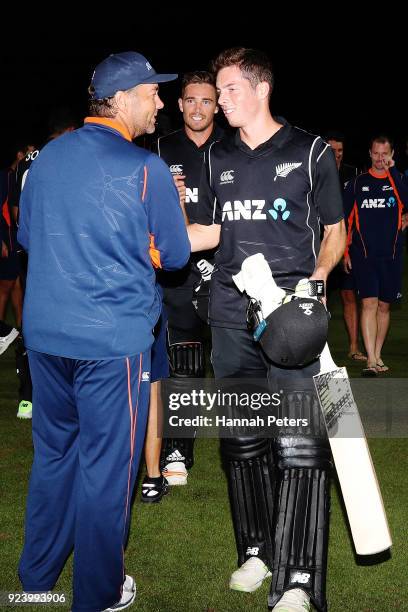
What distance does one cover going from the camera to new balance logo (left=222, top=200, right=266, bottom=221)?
13.2ft

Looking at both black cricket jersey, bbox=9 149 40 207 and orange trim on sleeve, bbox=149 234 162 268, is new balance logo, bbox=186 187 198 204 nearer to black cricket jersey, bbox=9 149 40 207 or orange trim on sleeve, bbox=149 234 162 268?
black cricket jersey, bbox=9 149 40 207

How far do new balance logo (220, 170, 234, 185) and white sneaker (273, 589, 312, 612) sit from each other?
1.77 m

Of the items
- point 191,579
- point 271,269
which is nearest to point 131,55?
point 271,269

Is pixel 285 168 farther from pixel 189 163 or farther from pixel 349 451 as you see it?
pixel 189 163

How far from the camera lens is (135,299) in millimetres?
3506

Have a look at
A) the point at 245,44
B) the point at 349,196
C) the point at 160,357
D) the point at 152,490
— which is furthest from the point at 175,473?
the point at 245,44

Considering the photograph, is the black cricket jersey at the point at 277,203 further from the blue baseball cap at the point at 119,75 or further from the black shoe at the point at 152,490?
the black shoe at the point at 152,490

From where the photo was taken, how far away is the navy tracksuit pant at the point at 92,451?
3.49 meters

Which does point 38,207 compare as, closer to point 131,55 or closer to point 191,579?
point 131,55

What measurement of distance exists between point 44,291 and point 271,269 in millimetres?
1079

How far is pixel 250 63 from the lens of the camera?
3.99 m

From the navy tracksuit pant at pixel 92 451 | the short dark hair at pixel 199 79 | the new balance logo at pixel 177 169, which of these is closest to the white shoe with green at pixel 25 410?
the new balance logo at pixel 177 169

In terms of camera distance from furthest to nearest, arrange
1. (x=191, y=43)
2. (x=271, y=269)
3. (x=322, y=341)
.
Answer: (x=191, y=43)
(x=271, y=269)
(x=322, y=341)

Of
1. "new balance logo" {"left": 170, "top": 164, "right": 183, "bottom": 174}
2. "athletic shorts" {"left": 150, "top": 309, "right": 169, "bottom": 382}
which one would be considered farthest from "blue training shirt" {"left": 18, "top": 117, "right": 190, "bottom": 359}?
"new balance logo" {"left": 170, "top": 164, "right": 183, "bottom": 174}
